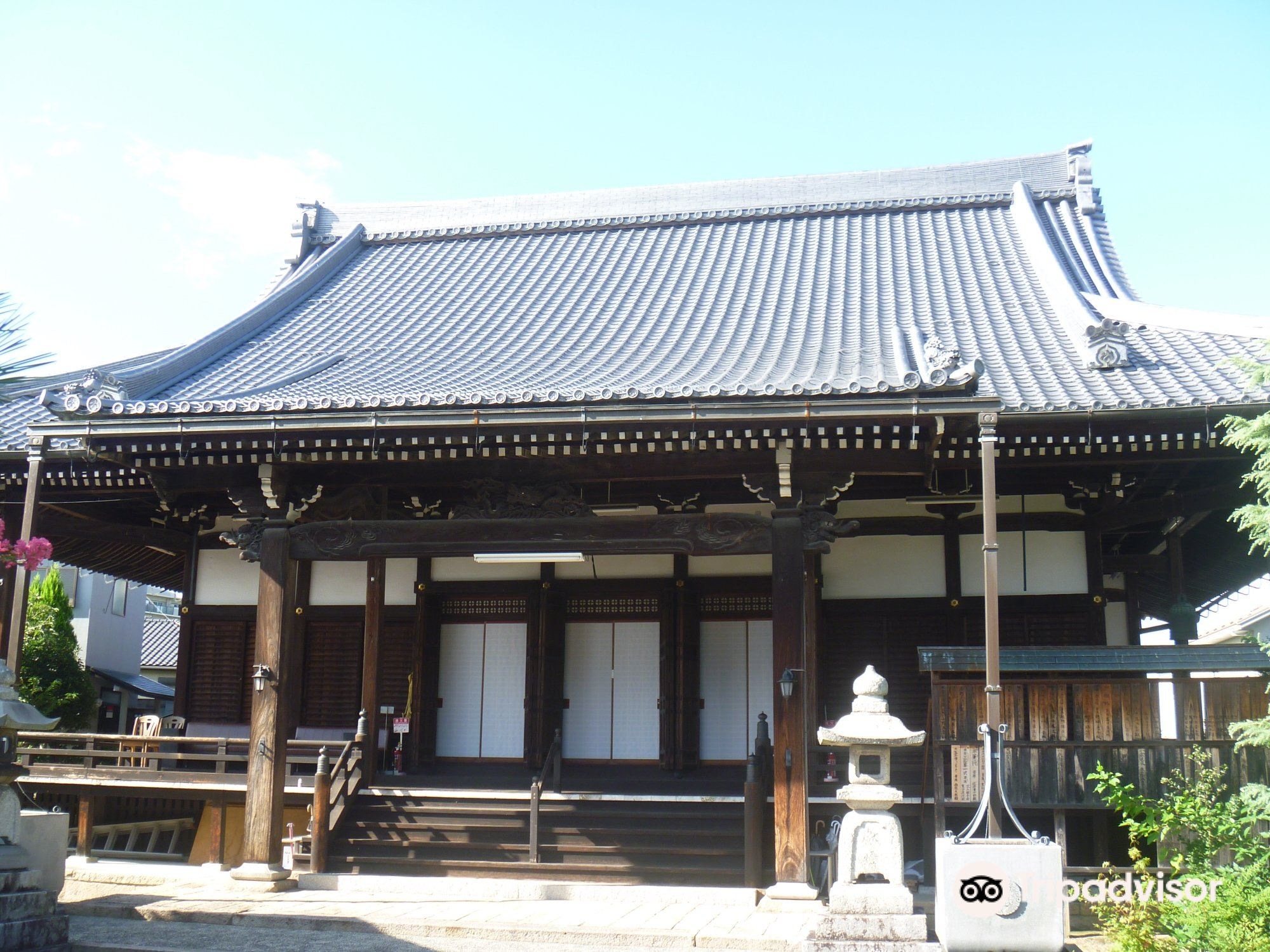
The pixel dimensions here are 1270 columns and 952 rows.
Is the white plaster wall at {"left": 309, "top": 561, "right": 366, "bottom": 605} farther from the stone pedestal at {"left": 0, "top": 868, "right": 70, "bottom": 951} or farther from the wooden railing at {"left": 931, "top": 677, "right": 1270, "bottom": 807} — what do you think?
the wooden railing at {"left": 931, "top": 677, "right": 1270, "bottom": 807}

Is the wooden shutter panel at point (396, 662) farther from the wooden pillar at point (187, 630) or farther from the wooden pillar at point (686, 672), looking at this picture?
the wooden pillar at point (686, 672)

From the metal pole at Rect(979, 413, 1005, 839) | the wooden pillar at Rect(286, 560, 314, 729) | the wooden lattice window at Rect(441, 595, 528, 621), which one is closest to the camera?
the metal pole at Rect(979, 413, 1005, 839)

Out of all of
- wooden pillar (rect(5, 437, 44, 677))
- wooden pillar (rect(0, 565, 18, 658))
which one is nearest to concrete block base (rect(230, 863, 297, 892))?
wooden pillar (rect(5, 437, 44, 677))

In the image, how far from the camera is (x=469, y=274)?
17203 millimetres

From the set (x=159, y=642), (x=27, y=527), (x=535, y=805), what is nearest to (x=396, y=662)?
(x=535, y=805)

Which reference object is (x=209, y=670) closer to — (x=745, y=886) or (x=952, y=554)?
(x=745, y=886)

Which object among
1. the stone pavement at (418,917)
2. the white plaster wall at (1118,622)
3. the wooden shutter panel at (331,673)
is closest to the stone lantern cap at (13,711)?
the stone pavement at (418,917)

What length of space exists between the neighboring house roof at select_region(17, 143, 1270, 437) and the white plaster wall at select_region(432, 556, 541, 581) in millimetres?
2491

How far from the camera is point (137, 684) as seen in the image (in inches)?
1172

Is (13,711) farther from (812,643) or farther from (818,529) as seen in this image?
(812,643)

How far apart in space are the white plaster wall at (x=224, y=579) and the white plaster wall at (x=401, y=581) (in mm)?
1721

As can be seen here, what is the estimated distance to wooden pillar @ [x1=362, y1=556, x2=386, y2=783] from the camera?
38.5ft

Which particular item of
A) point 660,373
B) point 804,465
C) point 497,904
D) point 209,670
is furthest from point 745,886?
point 209,670

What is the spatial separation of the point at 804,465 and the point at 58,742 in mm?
11473
